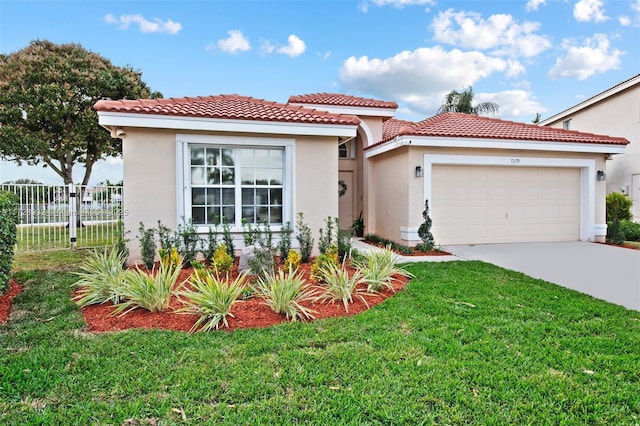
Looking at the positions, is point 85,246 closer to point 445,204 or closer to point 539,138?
point 445,204

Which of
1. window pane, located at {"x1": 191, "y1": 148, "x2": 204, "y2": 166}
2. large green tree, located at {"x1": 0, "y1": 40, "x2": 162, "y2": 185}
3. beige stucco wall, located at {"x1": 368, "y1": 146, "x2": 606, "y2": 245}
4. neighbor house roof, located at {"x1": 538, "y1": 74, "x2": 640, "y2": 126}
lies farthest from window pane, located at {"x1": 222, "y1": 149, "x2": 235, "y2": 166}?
neighbor house roof, located at {"x1": 538, "y1": 74, "x2": 640, "y2": 126}

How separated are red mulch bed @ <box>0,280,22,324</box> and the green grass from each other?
0.58 feet

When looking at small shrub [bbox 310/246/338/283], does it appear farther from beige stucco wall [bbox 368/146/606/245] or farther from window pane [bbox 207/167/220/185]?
beige stucco wall [bbox 368/146/606/245]

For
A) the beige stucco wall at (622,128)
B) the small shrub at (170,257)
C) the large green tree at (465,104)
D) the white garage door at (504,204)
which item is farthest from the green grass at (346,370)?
the large green tree at (465,104)

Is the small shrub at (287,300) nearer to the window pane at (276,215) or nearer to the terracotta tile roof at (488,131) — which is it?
the window pane at (276,215)

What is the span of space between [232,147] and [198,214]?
189 cm

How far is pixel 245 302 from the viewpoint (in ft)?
19.4

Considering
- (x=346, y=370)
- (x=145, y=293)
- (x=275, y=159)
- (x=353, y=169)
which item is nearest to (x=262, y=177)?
(x=275, y=159)

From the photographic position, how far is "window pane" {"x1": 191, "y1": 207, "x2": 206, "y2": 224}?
30.1 ft

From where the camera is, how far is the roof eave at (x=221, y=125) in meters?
8.36

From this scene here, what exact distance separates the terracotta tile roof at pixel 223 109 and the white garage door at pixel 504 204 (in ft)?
15.1

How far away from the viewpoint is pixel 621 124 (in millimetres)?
18812

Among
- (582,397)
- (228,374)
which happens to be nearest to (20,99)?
(228,374)

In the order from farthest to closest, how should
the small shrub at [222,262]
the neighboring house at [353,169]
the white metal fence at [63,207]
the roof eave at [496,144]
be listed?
the white metal fence at [63,207]
the roof eave at [496,144]
the neighboring house at [353,169]
the small shrub at [222,262]
